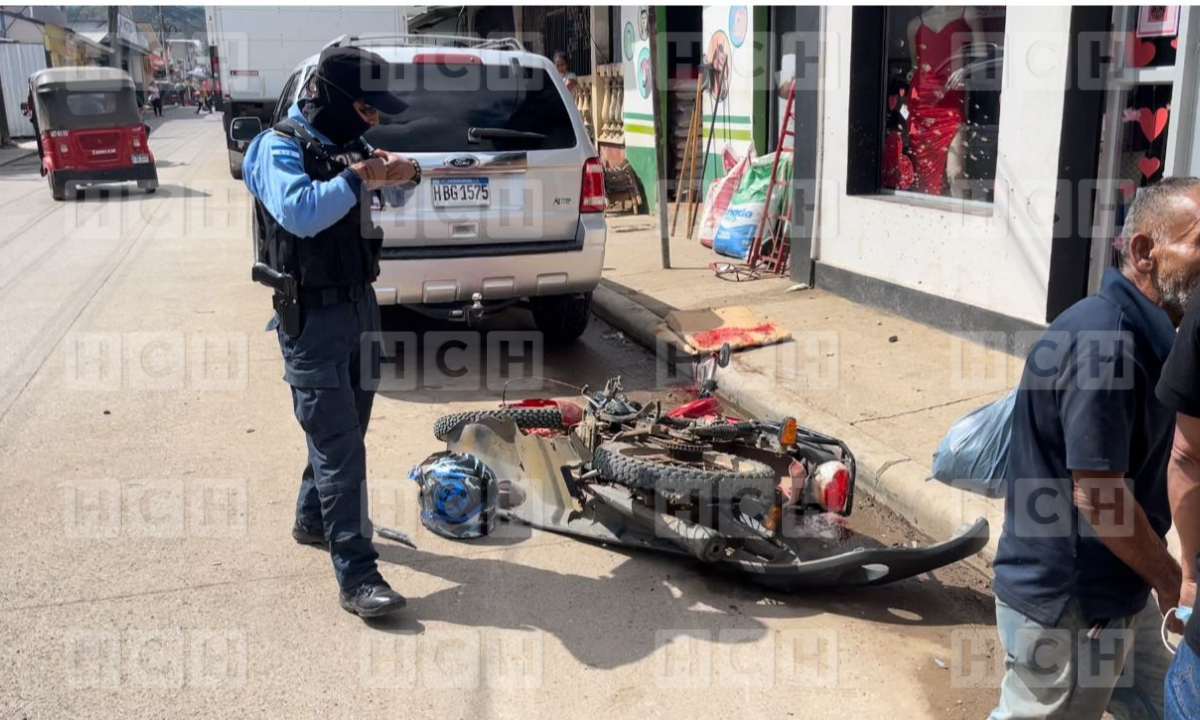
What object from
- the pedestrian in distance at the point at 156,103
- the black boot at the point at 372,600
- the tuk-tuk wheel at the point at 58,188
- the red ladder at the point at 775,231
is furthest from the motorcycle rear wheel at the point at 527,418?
the pedestrian in distance at the point at 156,103

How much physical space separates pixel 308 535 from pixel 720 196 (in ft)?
23.2

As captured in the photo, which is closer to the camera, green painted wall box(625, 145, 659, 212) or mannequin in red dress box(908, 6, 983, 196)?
mannequin in red dress box(908, 6, 983, 196)

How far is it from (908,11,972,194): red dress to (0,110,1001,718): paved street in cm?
374

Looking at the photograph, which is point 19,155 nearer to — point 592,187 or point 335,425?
point 592,187

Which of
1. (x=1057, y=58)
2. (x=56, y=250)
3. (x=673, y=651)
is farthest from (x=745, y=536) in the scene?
(x=56, y=250)

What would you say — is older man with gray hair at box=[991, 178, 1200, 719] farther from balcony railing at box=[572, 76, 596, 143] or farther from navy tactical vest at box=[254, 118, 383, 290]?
balcony railing at box=[572, 76, 596, 143]

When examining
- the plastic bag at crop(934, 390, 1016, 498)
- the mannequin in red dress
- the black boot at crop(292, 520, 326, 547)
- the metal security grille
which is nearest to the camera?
the plastic bag at crop(934, 390, 1016, 498)

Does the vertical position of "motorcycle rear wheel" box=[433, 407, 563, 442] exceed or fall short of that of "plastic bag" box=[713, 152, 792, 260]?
it falls short

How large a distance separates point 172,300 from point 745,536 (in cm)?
721

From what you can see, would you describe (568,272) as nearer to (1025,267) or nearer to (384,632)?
(1025,267)

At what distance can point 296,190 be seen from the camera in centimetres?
345

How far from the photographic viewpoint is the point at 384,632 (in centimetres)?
359

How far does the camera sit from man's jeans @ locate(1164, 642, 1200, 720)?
5.69 feet

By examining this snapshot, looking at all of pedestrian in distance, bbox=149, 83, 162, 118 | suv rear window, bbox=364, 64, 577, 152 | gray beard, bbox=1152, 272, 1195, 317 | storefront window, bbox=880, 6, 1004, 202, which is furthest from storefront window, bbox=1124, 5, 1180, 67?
pedestrian in distance, bbox=149, 83, 162, 118
